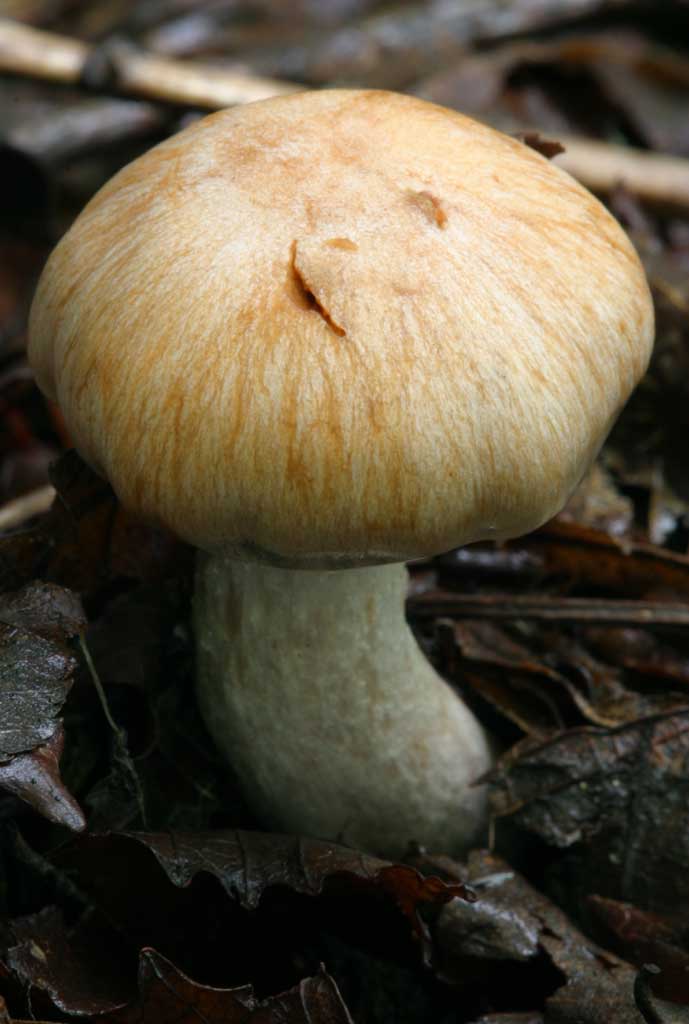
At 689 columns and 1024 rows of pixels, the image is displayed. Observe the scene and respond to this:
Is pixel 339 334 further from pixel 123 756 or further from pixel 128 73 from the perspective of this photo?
pixel 128 73

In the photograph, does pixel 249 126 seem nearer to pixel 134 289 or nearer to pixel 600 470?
pixel 134 289

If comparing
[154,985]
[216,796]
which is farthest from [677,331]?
[154,985]

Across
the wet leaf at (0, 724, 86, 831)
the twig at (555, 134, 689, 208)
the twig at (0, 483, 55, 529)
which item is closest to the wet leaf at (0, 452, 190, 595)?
the twig at (0, 483, 55, 529)

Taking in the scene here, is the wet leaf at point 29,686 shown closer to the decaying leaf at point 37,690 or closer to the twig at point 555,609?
the decaying leaf at point 37,690

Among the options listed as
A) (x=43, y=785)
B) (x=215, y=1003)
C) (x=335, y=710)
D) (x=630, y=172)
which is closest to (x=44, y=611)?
(x=43, y=785)

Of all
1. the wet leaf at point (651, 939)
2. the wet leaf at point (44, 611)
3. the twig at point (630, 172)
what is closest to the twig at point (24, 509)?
the wet leaf at point (44, 611)

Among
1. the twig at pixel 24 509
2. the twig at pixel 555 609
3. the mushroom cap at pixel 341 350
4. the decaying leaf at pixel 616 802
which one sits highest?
the mushroom cap at pixel 341 350

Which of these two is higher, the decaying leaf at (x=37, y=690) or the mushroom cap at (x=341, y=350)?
the mushroom cap at (x=341, y=350)

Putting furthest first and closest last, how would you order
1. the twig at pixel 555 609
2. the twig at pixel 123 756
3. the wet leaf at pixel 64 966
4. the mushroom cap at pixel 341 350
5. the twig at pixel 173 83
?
the twig at pixel 173 83
the twig at pixel 555 609
the twig at pixel 123 756
the wet leaf at pixel 64 966
the mushroom cap at pixel 341 350

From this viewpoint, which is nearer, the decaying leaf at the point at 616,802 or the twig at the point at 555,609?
the decaying leaf at the point at 616,802
